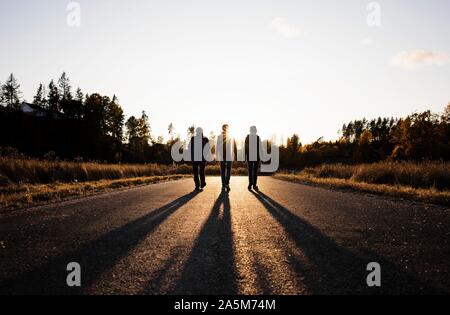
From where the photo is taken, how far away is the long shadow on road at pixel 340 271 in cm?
269

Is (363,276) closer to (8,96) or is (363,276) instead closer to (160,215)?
(160,215)

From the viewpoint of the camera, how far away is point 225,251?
3.93 m

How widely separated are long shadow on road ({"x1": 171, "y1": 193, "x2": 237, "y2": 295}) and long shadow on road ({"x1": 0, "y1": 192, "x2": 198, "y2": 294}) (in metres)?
0.81

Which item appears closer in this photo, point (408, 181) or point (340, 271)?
point (340, 271)

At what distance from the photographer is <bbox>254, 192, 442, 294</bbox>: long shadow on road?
2688mm

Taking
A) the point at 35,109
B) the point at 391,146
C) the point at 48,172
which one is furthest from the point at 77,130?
the point at 391,146

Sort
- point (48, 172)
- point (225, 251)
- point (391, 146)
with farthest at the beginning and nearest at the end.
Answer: point (391, 146) → point (48, 172) → point (225, 251)

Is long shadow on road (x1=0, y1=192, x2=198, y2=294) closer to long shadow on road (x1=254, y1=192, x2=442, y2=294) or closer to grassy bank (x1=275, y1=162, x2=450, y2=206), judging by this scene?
long shadow on road (x1=254, y1=192, x2=442, y2=294)

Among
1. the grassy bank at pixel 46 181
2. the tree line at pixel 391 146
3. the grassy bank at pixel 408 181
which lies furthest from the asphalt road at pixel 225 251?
the tree line at pixel 391 146

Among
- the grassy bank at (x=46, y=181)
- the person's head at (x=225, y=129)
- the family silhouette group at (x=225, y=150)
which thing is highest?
the person's head at (x=225, y=129)

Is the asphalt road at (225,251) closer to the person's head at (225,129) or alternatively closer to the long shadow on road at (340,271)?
the long shadow on road at (340,271)

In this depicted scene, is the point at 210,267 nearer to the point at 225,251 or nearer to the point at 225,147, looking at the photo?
the point at 225,251

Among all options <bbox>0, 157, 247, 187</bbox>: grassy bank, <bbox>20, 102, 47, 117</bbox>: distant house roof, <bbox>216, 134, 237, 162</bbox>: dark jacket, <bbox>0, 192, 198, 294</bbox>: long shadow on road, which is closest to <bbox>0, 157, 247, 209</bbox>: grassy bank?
<bbox>0, 157, 247, 187</bbox>: grassy bank

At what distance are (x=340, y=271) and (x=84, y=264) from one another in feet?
8.55
